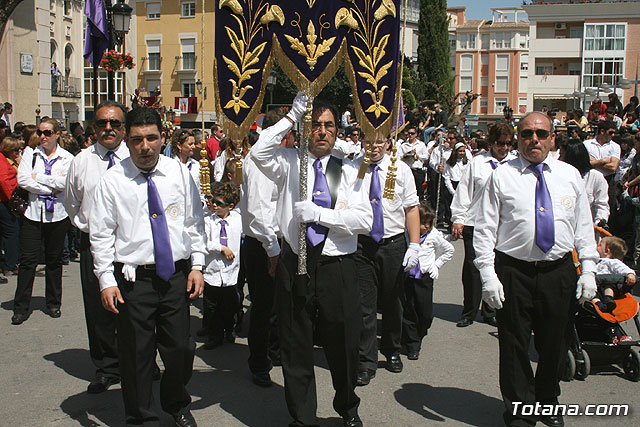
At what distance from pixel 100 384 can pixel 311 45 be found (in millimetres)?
3275

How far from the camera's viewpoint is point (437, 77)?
2443 inches

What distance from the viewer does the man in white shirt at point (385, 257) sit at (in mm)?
6246

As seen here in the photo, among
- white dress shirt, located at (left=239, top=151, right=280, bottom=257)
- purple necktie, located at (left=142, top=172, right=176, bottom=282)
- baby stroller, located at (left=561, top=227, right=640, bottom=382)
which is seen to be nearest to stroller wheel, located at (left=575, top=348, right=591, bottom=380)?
baby stroller, located at (left=561, top=227, right=640, bottom=382)

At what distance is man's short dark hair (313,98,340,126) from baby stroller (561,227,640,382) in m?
2.94

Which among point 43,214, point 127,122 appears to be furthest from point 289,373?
point 43,214

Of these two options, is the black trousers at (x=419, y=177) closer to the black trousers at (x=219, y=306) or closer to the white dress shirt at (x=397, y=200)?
the white dress shirt at (x=397, y=200)

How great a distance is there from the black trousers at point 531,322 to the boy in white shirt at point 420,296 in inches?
74.6

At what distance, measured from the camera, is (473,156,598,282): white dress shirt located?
497cm

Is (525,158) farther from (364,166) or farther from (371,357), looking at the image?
(371,357)

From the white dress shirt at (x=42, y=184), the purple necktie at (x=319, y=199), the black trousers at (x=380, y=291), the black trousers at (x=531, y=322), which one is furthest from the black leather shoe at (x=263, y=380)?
the white dress shirt at (x=42, y=184)

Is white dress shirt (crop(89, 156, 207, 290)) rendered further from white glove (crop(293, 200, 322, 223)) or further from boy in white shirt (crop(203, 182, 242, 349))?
boy in white shirt (crop(203, 182, 242, 349))

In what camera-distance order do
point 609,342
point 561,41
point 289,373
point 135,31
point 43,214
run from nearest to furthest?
point 289,373 < point 609,342 < point 43,214 < point 135,31 < point 561,41

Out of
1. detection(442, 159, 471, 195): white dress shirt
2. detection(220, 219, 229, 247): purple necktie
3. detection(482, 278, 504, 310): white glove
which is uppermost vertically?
detection(442, 159, 471, 195): white dress shirt

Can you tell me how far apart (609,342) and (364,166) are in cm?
308
